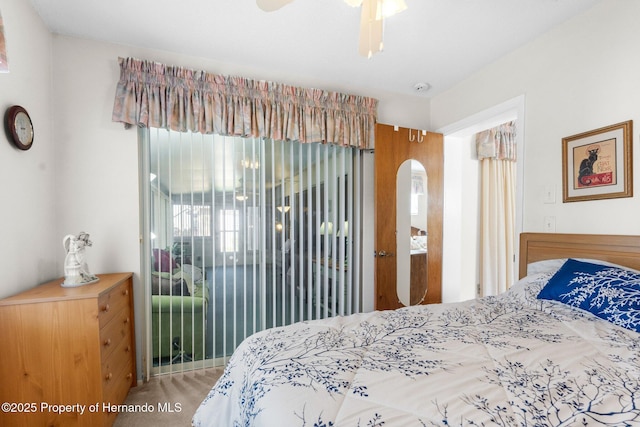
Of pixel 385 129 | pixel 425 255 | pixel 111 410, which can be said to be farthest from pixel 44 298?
pixel 425 255

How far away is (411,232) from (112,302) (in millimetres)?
2564

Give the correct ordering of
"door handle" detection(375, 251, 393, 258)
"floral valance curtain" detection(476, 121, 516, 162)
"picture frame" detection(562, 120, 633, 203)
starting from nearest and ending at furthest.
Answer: "picture frame" detection(562, 120, 633, 203)
"door handle" detection(375, 251, 393, 258)
"floral valance curtain" detection(476, 121, 516, 162)

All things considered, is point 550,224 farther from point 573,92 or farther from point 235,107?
point 235,107

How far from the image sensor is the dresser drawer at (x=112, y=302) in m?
1.62

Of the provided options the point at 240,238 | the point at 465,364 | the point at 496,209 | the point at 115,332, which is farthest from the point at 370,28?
the point at 496,209

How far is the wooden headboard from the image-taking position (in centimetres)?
164

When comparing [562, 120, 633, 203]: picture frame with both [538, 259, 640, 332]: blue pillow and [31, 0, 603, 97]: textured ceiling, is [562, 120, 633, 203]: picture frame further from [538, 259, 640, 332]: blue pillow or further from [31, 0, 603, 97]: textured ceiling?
[31, 0, 603, 97]: textured ceiling

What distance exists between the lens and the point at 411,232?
9.82 feet

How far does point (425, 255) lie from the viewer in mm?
3051

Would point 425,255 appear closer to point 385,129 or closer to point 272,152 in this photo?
point 385,129

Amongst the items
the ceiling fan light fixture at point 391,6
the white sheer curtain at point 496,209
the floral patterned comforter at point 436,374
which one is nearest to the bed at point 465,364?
the floral patterned comforter at point 436,374

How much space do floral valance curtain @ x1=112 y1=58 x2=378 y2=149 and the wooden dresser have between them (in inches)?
51.2

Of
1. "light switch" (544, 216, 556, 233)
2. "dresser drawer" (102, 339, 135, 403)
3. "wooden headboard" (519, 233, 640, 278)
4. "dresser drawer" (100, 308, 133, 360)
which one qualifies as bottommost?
"dresser drawer" (102, 339, 135, 403)

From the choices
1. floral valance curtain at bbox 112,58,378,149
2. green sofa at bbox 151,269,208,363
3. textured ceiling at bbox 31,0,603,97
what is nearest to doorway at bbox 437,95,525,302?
textured ceiling at bbox 31,0,603,97
